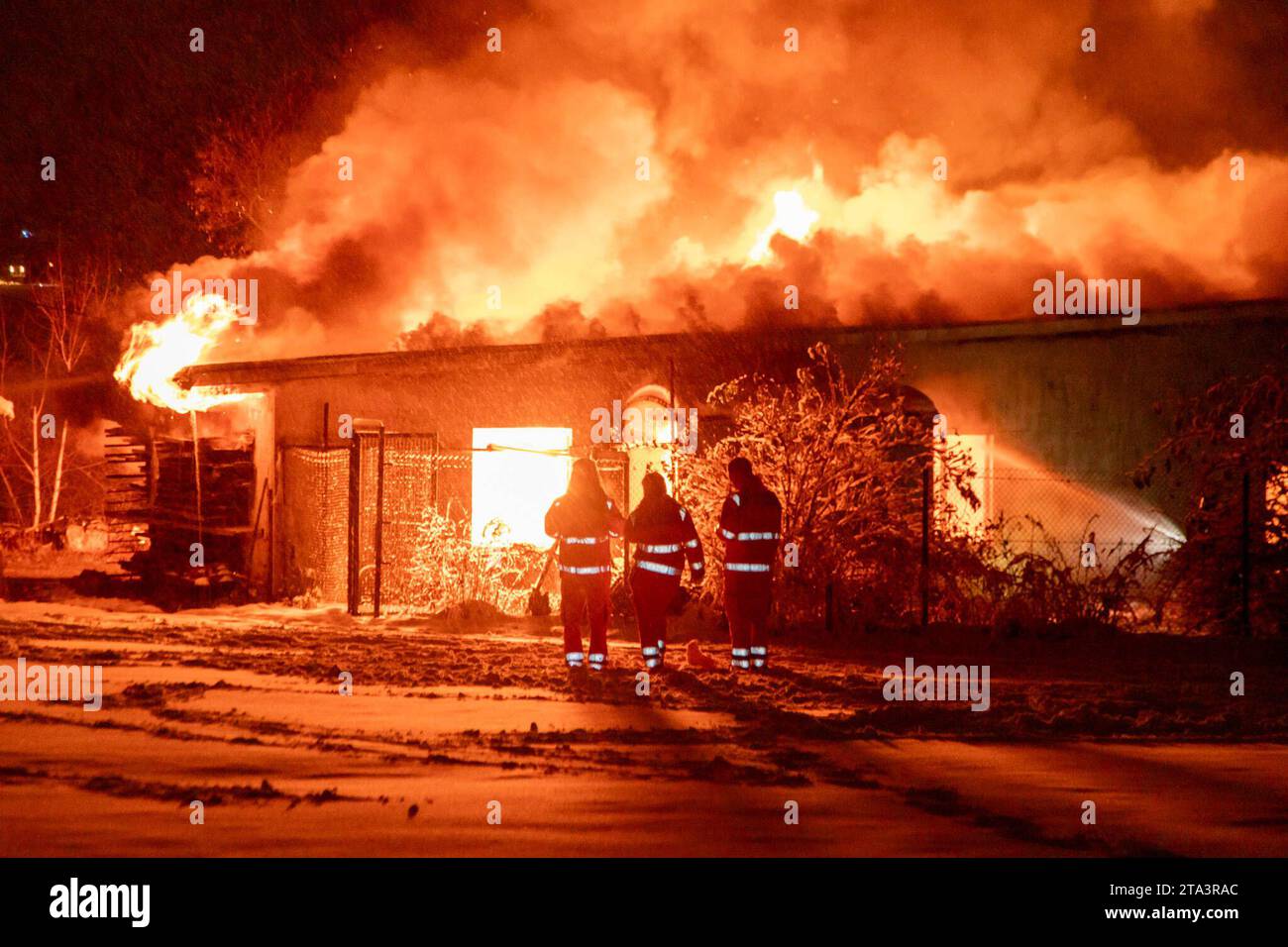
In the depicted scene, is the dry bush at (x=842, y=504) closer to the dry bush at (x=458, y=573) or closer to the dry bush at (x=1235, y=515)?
the dry bush at (x=1235, y=515)

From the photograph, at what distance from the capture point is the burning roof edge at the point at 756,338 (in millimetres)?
14969

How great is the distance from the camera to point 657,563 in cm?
1124

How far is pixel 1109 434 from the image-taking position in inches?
615

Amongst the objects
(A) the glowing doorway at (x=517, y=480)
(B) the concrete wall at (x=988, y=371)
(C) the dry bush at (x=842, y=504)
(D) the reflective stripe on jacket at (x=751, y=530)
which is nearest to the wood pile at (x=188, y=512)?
(B) the concrete wall at (x=988, y=371)

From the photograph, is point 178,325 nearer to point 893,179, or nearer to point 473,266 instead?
point 473,266

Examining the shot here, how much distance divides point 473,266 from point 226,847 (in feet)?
66.3

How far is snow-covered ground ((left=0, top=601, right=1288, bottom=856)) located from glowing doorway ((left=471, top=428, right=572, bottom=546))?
556cm

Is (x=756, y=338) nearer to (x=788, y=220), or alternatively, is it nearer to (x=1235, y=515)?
(x=1235, y=515)

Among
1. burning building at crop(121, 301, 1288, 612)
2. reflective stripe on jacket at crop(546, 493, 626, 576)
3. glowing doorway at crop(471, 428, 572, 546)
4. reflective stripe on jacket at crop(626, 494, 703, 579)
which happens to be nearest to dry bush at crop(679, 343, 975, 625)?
burning building at crop(121, 301, 1288, 612)

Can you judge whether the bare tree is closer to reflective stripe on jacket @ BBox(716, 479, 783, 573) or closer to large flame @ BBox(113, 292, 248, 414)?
large flame @ BBox(113, 292, 248, 414)

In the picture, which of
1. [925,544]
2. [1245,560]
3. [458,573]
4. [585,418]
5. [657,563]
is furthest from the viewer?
[585,418]

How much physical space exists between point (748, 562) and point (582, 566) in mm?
1415

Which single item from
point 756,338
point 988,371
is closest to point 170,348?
point 756,338
